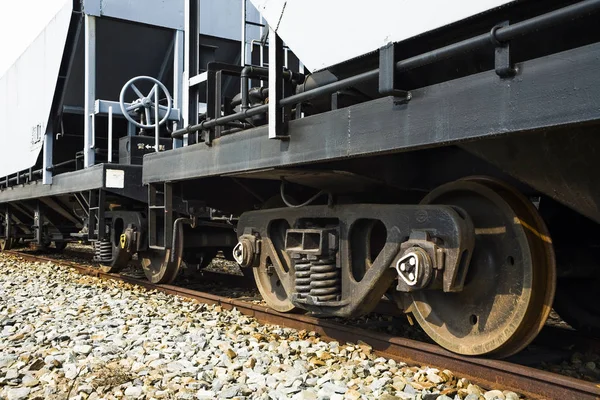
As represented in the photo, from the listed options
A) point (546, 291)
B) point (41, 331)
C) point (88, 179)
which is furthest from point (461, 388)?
point (88, 179)

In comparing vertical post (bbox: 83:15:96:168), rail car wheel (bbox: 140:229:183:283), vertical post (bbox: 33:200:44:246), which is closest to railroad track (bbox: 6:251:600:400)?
rail car wheel (bbox: 140:229:183:283)

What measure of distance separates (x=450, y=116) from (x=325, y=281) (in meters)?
1.65

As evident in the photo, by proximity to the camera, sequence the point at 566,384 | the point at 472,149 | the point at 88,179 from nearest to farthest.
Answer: the point at 566,384
the point at 472,149
the point at 88,179

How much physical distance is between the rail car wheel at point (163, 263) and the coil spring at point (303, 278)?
2.12 meters

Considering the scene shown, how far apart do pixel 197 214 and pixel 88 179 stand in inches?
90.1

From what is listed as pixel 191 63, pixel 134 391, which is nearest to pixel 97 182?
pixel 191 63

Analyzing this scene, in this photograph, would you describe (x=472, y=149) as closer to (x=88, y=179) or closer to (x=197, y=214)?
(x=197, y=214)

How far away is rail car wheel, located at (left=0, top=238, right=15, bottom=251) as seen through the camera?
12.5 m

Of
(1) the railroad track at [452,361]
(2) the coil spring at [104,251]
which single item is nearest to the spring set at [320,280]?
(1) the railroad track at [452,361]

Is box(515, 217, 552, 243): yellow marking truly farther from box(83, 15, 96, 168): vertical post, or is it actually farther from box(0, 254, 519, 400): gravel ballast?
box(83, 15, 96, 168): vertical post

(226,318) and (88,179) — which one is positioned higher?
(88,179)

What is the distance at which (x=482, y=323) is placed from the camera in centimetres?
322

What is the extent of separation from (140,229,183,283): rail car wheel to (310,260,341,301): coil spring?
2.28 metres

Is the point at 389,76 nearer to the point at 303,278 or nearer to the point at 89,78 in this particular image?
the point at 303,278
